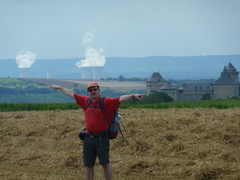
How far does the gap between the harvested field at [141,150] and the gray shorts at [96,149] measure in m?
1.68

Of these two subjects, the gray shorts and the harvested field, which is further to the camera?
the harvested field

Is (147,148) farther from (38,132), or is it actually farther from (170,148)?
(38,132)

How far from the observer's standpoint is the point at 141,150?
15.2 m

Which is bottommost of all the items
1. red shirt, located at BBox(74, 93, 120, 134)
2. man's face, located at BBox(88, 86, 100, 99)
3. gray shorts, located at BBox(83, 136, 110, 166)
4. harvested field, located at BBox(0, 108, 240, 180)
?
harvested field, located at BBox(0, 108, 240, 180)

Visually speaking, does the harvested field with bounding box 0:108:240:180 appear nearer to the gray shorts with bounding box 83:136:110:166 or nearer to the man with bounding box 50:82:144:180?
the gray shorts with bounding box 83:136:110:166

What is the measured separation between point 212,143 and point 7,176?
637 cm

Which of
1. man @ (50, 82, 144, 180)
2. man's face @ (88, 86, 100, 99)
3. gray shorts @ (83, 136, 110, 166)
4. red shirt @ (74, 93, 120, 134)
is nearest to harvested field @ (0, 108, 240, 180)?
gray shorts @ (83, 136, 110, 166)

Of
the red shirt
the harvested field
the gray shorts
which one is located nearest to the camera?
the red shirt

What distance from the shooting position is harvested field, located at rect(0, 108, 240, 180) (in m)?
12.0

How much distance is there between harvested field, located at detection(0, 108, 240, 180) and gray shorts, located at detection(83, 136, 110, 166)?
168 centimetres

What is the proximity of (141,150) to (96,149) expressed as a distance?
5171mm

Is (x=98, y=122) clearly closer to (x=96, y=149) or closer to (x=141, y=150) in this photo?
(x=96, y=149)

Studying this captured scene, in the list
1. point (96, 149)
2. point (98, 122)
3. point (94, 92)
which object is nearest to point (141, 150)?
point (96, 149)

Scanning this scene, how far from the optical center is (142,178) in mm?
11680
